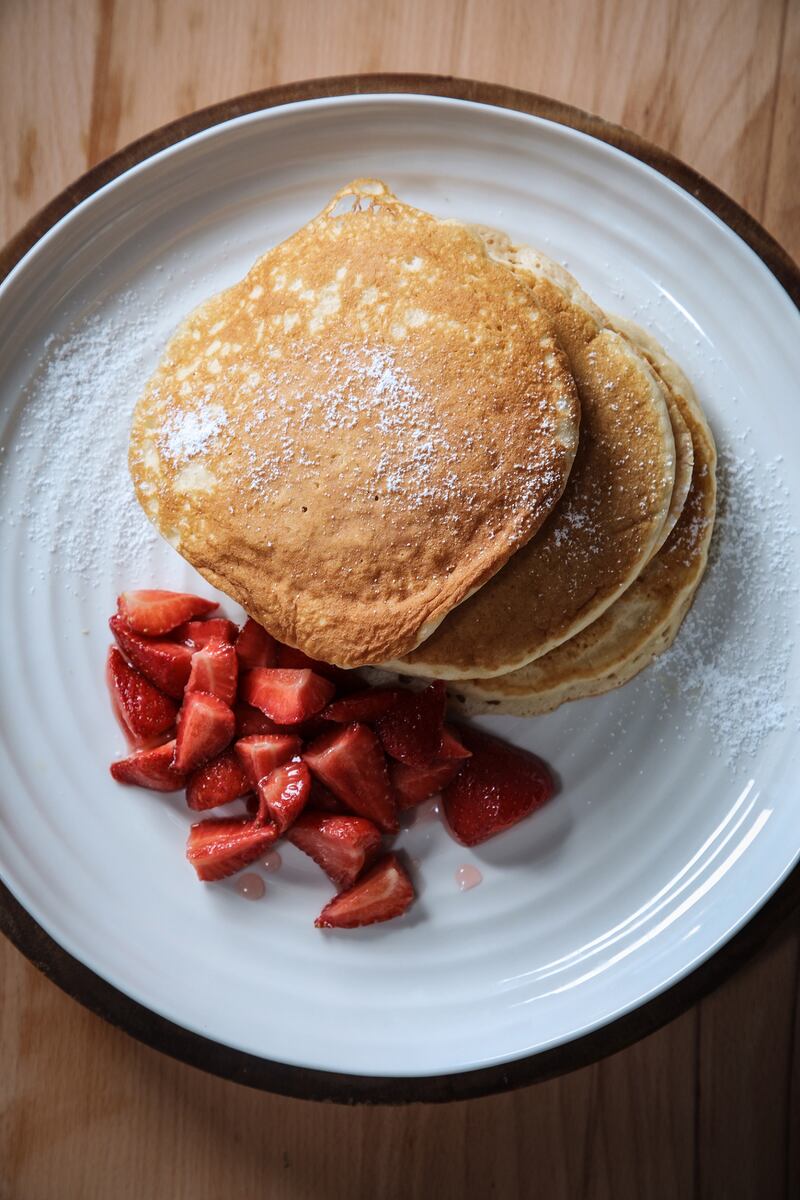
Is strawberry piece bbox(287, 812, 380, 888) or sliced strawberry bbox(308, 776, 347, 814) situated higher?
sliced strawberry bbox(308, 776, 347, 814)

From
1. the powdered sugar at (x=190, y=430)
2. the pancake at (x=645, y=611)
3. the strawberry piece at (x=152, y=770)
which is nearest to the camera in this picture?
the powdered sugar at (x=190, y=430)

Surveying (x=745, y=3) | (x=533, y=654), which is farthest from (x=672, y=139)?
(x=533, y=654)

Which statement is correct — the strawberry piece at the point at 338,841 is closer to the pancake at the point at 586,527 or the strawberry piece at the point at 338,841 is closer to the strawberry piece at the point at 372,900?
the strawberry piece at the point at 372,900

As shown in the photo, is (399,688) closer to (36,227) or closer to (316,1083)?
(316,1083)

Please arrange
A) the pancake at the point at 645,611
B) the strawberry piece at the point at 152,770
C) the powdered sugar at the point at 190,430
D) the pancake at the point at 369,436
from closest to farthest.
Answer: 1. the pancake at the point at 369,436
2. the powdered sugar at the point at 190,430
3. the pancake at the point at 645,611
4. the strawberry piece at the point at 152,770

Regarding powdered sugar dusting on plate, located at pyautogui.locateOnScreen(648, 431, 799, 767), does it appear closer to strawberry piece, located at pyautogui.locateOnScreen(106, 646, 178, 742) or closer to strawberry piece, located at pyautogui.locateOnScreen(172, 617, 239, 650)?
strawberry piece, located at pyautogui.locateOnScreen(172, 617, 239, 650)

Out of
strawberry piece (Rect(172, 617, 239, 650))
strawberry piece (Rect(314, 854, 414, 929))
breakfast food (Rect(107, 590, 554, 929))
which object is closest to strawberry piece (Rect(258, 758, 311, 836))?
breakfast food (Rect(107, 590, 554, 929))

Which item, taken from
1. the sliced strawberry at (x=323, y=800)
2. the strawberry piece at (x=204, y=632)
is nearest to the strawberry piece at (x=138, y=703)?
the strawberry piece at (x=204, y=632)
